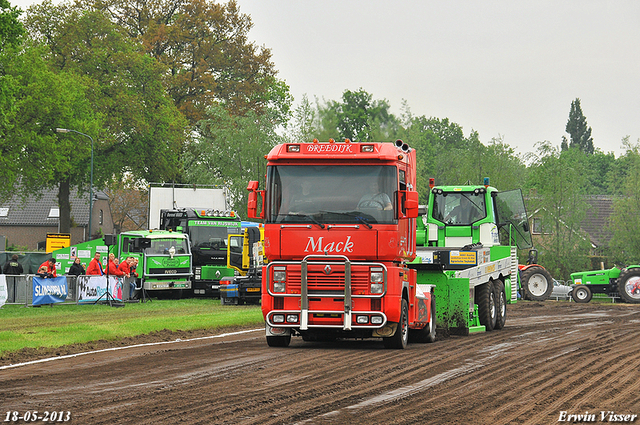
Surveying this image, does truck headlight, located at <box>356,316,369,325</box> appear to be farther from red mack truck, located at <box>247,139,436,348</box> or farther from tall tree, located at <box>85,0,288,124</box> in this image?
tall tree, located at <box>85,0,288,124</box>

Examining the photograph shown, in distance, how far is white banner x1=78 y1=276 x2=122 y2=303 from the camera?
2789 cm

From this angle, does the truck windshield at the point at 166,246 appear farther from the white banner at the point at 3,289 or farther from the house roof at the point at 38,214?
the house roof at the point at 38,214

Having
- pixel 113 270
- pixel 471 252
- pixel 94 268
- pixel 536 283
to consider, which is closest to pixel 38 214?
pixel 113 270

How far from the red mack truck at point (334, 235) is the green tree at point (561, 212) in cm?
4062

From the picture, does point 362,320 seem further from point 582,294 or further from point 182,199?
point 582,294

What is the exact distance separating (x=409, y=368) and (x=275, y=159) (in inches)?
168

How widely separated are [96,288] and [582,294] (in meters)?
20.9

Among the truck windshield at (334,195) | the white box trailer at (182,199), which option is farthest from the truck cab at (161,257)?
the truck windshield at (334,195)

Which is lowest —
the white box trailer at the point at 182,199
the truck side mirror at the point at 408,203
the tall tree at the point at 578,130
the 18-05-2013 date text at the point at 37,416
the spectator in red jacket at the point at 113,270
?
the 18-05-2013 date text at the point at 37,416

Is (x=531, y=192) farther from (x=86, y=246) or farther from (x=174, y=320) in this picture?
(x=174, y=320)

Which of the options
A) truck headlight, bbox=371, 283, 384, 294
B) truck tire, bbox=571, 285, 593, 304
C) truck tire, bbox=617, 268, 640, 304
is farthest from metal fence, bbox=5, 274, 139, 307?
truck tire, bbox=617, 268, 640, 304

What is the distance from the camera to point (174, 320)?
68.3ft

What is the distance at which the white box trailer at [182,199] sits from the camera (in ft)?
118

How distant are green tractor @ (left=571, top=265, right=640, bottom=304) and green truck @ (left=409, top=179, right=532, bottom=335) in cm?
1505
